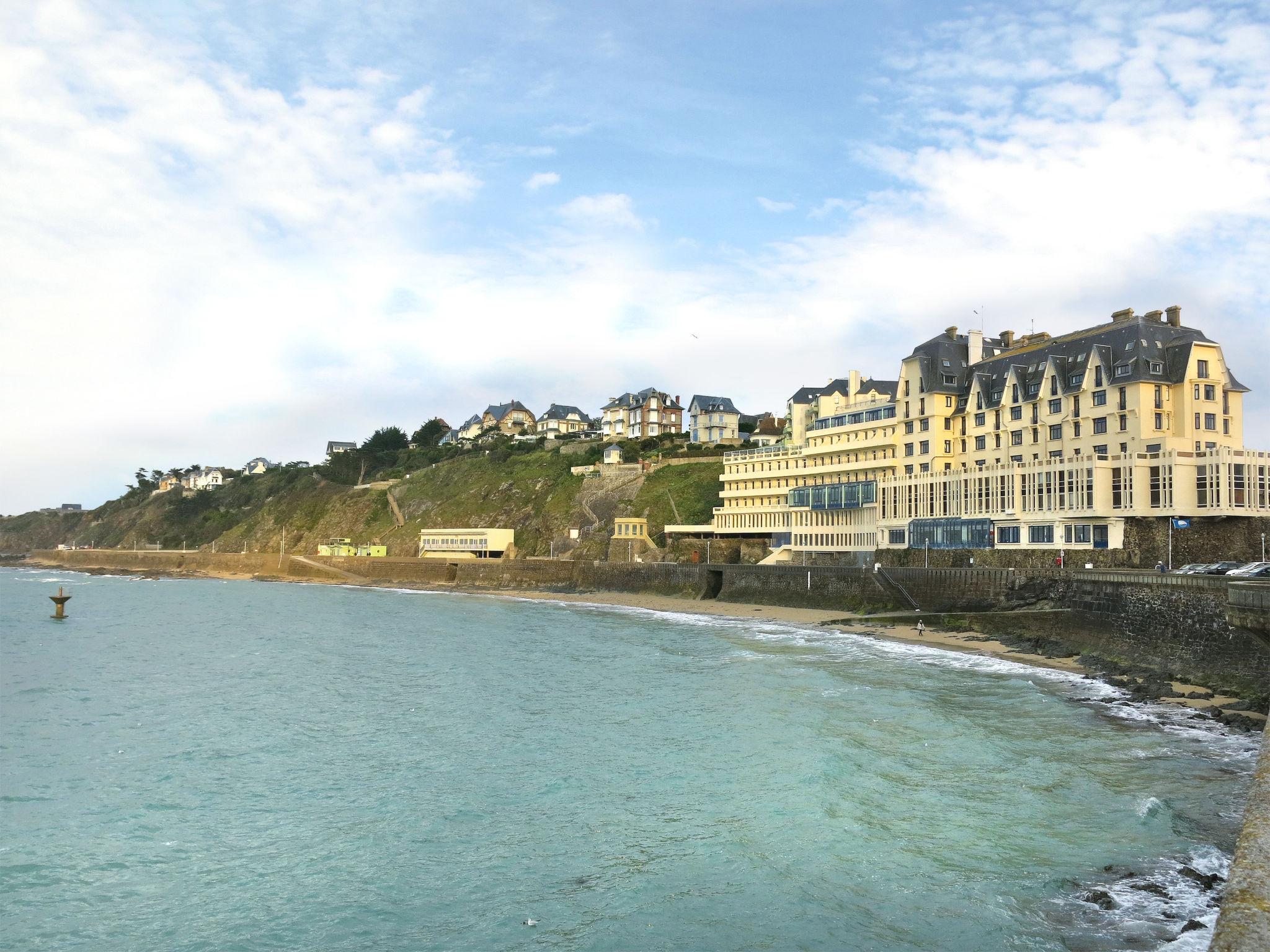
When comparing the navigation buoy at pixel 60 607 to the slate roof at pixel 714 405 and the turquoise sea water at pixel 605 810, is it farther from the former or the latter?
the slate roof at pixel 714 405

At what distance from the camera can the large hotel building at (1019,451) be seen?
47.1 meters

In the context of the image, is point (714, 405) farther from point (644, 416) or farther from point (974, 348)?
point (974, 348)

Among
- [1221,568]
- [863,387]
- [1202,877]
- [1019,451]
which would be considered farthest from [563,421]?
[1202,877]

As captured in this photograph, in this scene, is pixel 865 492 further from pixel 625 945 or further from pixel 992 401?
pixel 625 945

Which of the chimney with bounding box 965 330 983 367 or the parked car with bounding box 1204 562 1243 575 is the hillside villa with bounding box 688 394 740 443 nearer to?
the chimney with bounding box 965 330 983 367

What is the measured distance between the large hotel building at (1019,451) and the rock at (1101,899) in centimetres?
3629

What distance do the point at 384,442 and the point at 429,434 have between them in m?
8.45

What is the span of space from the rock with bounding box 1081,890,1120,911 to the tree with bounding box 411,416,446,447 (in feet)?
497

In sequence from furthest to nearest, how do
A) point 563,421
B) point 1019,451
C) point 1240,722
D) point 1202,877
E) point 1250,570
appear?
point 563,421
point 1019,451
point 1250,570
point 1240,722
point 1202,877

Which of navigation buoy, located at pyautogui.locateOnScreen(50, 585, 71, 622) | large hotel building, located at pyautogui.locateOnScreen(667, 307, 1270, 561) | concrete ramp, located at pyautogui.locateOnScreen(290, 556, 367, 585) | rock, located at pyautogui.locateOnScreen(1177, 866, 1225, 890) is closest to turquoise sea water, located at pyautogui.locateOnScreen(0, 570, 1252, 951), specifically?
rock, located at pyautogui.locateOnScreen(1177, 866, 1225, 890)

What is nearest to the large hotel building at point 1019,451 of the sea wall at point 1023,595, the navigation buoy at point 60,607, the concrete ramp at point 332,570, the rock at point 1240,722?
the sea wall at point 1023,595

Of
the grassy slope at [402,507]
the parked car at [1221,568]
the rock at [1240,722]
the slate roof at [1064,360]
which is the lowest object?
the rock at [1240,722]

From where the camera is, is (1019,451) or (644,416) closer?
(1019,451)

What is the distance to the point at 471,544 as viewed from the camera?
103875 millimetres
